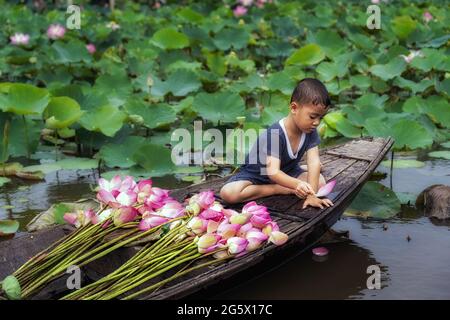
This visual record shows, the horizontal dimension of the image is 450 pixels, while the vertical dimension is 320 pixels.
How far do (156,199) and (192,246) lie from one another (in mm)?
326

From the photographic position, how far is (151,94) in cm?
551

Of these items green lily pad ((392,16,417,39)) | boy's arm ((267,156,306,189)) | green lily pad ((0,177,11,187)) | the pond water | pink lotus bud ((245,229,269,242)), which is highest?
green lily pad ((392,16,417,39))

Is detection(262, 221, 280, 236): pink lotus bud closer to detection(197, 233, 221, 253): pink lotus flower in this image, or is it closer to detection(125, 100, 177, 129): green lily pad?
detection(197, 233, 221, 253): pink lotus flower

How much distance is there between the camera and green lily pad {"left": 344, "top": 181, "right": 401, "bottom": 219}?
3.71 meters

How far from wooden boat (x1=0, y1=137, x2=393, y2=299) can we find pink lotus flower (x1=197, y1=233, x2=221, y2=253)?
0.23 ft

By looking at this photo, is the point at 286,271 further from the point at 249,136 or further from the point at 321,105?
the point at 249,136

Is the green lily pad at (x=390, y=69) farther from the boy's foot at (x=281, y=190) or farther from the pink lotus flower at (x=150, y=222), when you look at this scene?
the pink lotus flower at (x=150, y=222)

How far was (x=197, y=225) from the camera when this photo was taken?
2.77 metres

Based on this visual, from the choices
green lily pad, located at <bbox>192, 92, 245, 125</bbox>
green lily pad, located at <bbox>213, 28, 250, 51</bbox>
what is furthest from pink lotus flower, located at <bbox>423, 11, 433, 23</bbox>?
green lily pad, located at <bbox>192, 92, 245, 125</bbox>

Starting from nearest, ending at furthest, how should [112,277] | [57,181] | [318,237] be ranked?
[112,277], [318,237], [57,181]

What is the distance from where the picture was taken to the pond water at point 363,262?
297 cm
